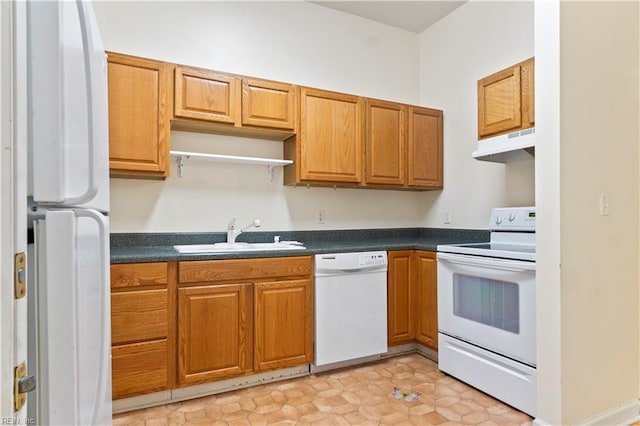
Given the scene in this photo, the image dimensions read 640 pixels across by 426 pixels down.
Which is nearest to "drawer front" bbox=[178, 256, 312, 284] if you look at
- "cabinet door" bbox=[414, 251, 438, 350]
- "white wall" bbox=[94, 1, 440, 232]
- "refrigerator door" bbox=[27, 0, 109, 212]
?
"white wall" bbox=[94, 1, 440, 232]

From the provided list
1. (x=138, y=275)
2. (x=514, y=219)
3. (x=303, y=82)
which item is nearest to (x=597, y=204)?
(x=514, y=219)

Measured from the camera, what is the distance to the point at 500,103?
8.09ft

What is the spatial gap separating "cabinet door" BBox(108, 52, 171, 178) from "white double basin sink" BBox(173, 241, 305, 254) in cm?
53

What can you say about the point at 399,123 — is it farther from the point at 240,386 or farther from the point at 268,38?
the point at 240,386

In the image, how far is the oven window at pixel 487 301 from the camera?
2105 millimetres

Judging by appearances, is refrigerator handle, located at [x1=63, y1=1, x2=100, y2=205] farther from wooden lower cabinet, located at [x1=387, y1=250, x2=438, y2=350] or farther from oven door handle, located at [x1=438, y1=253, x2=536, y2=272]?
wooden lower cabinet, located at [x1=387, y1=250, x2=438, y2=350]

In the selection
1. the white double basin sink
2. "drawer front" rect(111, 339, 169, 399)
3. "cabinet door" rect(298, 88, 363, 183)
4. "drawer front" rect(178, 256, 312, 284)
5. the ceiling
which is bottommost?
"drawer front" rect(111, 339, 169, 399)

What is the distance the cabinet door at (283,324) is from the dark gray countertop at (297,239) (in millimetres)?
229

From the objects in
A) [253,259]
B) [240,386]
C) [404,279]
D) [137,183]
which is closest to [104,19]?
[137,183]

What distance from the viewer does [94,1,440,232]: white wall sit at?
2639mm

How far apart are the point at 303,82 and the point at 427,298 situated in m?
2.06

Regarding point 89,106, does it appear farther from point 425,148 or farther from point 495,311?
point 425,148

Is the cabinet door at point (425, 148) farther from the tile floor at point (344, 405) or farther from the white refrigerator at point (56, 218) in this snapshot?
the white refrigerator at point (56, 218)

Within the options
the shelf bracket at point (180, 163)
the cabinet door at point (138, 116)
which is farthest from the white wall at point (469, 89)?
the cabinet door at point (138, 116)
